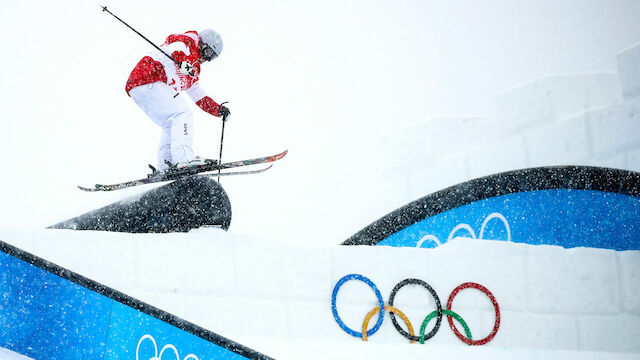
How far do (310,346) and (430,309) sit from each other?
1.03 m

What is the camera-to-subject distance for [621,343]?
13.9 feet

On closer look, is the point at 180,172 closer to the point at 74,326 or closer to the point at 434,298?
the point at 74,326

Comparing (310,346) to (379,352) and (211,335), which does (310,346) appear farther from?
(211,335)

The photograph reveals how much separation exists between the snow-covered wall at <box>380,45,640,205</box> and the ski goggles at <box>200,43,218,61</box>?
10.6ft

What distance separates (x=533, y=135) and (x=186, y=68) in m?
3.75

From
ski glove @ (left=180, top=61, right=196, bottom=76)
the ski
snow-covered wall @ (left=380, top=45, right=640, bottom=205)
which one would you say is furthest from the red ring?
ski glove @ (left=180, top=61, right=196, bottom=76)

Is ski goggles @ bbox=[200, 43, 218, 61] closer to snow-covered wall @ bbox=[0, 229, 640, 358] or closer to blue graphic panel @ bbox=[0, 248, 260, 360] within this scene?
snow-covered wall @ bbox=[0, 229, 640, 358]

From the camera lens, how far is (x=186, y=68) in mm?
4281

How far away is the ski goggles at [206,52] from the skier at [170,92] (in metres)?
0.07

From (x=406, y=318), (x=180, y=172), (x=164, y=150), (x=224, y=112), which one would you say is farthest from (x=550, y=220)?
(x=164, y=150)

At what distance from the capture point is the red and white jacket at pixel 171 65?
4.21 meters

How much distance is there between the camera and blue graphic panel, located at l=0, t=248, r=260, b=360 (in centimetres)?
234

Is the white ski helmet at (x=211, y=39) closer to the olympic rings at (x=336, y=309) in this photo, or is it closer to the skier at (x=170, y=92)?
the skier at (x=170, y=92)

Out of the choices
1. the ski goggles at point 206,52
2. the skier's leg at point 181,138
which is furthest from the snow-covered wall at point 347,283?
the ski goggles at point 206,52
